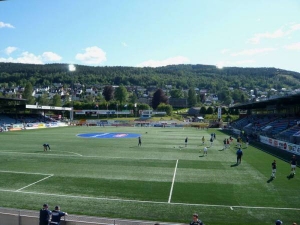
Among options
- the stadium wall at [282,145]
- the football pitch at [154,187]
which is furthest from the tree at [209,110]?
the football pitch at [154,187]

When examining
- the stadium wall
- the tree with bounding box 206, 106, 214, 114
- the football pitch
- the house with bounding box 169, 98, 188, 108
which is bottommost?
the football pitch

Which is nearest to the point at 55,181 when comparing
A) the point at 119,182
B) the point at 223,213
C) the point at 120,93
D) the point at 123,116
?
the point at 119,182

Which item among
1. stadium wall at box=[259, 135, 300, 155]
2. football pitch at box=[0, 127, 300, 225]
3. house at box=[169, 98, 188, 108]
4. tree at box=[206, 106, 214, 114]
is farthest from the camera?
house at box=[169, 98, 188, 108]

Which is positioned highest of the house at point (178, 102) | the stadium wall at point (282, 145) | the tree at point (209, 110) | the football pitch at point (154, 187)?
the house at point (178, 102)

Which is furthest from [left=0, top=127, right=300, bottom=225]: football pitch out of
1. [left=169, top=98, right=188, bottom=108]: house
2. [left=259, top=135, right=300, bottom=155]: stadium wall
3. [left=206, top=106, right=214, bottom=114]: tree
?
[left=169, top=98, right=188, bottom=108]: house

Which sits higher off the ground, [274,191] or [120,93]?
[120,93]

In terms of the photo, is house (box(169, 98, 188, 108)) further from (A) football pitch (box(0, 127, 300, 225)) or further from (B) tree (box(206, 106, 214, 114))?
(A) football pitch (box(0, 127, 300, 225))

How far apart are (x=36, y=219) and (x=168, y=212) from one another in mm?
6267

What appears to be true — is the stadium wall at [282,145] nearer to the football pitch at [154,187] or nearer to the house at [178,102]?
the football pitch at [154,187]

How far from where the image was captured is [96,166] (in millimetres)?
25219

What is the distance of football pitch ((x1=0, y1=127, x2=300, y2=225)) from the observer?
14445 millimetres

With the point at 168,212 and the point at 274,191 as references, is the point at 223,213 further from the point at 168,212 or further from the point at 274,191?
the point at 274,191

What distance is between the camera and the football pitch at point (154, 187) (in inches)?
569

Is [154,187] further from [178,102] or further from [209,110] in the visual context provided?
[178,102]
